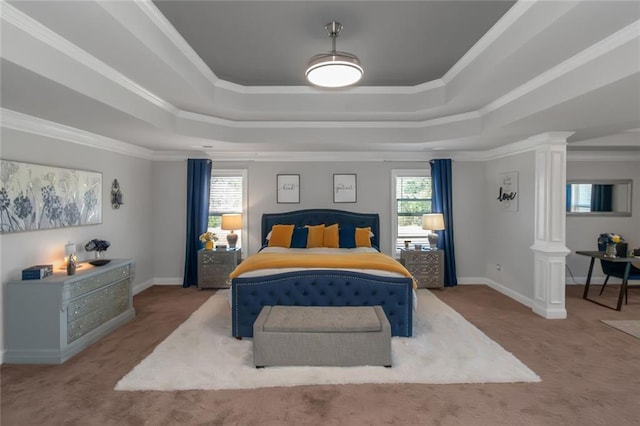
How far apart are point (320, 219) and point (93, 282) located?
366 cm

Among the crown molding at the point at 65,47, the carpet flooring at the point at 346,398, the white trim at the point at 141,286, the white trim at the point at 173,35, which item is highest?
the white trim at the point at 173,35

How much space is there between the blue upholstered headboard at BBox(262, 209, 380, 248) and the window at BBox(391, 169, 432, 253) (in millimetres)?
561

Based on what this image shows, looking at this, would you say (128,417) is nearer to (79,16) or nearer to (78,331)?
(78,331)

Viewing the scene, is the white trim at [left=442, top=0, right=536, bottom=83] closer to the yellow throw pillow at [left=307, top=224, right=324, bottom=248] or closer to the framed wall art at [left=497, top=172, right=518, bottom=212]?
the framed wall art at [left=497, top=172, right=518, bottom=212]

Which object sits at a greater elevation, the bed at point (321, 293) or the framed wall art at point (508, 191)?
the framed wall art at point (508, 191)

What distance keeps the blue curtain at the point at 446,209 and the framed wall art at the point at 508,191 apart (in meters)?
0.83

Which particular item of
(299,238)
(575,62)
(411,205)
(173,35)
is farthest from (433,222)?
(173,35)

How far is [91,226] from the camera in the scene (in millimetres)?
4688

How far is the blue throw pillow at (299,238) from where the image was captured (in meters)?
5.82

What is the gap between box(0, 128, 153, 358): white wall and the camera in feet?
11.4

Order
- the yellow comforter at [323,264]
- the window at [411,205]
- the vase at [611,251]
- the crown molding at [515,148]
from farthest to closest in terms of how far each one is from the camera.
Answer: the window at [411,205], the vase at [611,251], the crown molding at [515,148], the yellow comforter at [323,264]

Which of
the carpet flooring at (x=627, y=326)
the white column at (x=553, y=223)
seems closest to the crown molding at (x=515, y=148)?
the white column at (x=553, y=223)

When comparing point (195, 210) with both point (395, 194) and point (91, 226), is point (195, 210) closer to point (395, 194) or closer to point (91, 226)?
point (91, 226)

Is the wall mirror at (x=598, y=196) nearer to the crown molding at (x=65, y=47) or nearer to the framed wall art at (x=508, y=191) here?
the framed wall art at (x=508, y=191)
